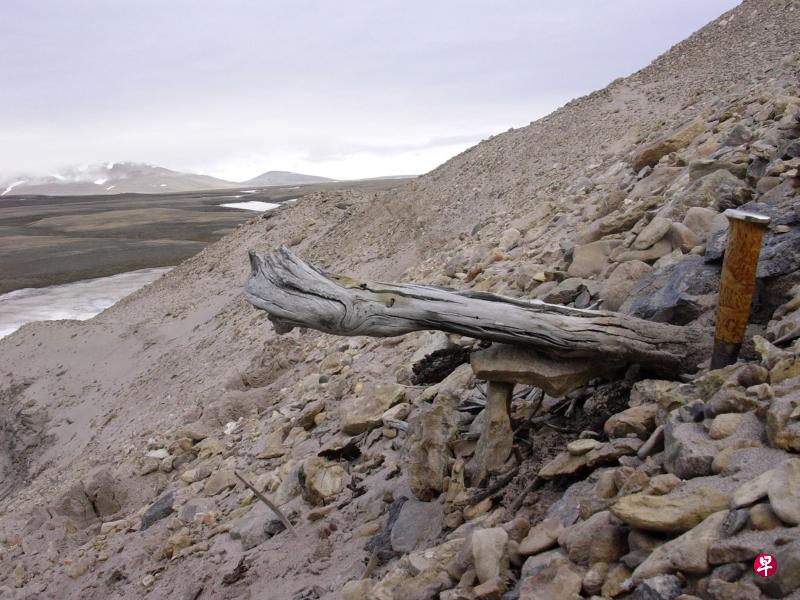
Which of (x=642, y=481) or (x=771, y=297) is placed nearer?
(x=642, y=481)

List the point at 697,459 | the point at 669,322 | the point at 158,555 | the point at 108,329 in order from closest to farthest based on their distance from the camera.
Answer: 1. the point at 697,459
2. the point at 669,322
3. the point at 158,555
4. the point at 108,329

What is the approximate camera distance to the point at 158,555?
6520 millimetres

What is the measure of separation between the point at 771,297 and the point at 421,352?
3.50 m

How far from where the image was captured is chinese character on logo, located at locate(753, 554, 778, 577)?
7.75ft

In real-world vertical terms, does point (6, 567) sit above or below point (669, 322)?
below

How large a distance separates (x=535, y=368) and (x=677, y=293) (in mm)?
1255

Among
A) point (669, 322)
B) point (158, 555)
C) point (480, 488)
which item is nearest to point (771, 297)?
point (669, 322)

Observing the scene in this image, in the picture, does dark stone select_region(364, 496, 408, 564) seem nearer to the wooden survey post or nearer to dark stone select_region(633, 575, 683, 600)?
dark stone select_region(633, 575, 683, 600)

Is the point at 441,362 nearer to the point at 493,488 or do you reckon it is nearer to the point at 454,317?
the point at 454,317

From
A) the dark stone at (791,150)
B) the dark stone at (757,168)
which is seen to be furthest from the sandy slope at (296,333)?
the dark stone at (791,150)

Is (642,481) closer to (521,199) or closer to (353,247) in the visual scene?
(521,199)

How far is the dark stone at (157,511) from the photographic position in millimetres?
7395

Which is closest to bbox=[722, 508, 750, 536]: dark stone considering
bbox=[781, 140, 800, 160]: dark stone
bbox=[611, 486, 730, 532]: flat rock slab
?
bbox=[611, 486, 730, 532]: flat rock slab

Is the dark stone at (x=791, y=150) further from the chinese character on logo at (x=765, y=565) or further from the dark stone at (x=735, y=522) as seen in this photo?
the chinese character on logo at (x=765, y=565)
